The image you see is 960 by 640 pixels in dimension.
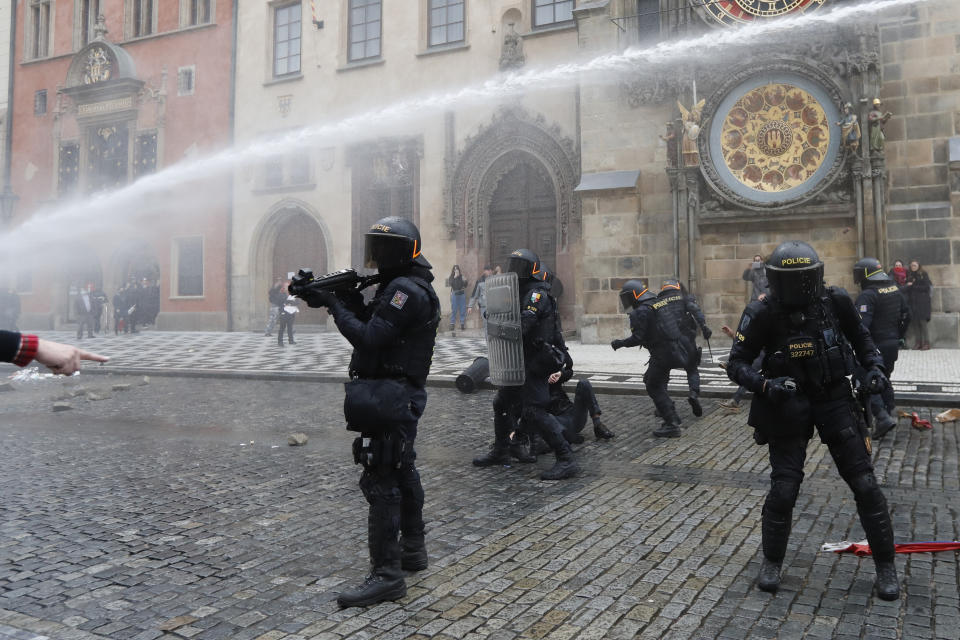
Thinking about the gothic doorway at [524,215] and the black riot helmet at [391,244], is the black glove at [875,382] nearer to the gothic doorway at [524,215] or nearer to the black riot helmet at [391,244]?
the black riot helmet at [391,244]

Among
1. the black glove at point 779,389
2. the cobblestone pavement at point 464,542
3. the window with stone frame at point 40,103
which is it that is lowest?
the cobblestone pavement at point 464,542

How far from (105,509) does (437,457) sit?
2635 millimetres

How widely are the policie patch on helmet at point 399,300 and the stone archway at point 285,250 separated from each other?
68.1 feet

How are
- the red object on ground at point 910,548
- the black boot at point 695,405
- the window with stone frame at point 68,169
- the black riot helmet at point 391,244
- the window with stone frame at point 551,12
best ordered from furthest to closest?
the window with stone frame at point 68,169 → the window with stone frame at point 551,12 → the black boot at point 695,405 → the red object on ground at point 910,548 → the black riot helmet at point 391,244

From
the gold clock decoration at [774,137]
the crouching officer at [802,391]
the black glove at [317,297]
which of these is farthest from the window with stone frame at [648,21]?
the black glove at [317,297]

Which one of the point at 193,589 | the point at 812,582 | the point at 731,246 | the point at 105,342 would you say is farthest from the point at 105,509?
the point at 105,342

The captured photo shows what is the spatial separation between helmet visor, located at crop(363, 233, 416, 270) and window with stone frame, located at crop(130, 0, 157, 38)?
27554mm

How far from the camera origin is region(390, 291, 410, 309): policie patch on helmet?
3.58m

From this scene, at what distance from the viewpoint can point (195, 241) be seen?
1019 inches

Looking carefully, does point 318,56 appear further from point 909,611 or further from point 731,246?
point 909,611

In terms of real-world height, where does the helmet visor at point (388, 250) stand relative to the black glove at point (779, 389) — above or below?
above

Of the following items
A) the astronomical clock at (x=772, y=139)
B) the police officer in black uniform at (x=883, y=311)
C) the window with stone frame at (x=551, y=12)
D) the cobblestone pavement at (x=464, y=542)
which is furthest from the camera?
the window with stone frame at (x=551, y=12)

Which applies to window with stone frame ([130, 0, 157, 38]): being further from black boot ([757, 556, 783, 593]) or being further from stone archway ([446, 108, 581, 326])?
black boot ([757, 556, 783, 593])

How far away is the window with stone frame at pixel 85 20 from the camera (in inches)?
1129
